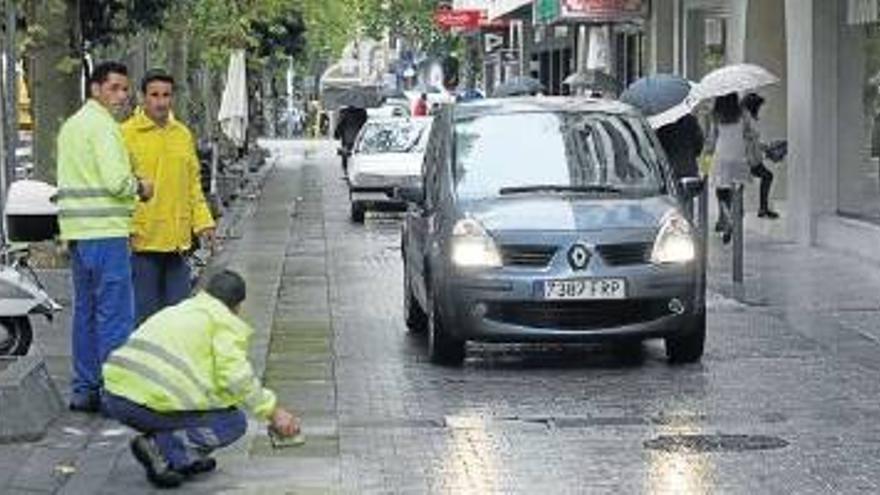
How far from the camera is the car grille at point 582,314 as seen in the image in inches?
482

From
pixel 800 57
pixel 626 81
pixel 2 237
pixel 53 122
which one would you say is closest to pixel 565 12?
pixel 626 81

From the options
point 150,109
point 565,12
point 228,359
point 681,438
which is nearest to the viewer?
point 228,359

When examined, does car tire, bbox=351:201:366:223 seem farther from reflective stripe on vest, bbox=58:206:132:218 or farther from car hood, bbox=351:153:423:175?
reflective stripe on vest, bbox=58:206:132:218

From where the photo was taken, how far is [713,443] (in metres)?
9.77

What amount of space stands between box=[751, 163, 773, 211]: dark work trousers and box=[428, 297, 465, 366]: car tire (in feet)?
33.4

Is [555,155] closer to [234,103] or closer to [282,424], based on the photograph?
[282,424]

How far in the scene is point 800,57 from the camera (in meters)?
20.8

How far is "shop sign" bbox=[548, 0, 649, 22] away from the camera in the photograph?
31.0 metres

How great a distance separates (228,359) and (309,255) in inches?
520

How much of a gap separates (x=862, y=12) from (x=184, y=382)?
12.7 m

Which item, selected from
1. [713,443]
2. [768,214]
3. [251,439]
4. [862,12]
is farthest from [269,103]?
[713,443]

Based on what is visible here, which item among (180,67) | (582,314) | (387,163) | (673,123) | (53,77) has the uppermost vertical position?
(180,67)

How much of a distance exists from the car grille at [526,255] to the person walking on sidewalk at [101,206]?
2.80 meters

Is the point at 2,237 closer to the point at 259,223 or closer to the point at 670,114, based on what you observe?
the point at 670,114
